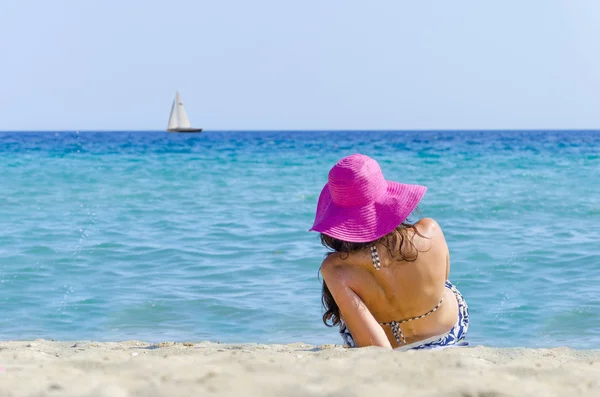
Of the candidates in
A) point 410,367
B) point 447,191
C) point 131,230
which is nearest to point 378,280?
point 410,367

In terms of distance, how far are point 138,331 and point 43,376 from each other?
8.56ft

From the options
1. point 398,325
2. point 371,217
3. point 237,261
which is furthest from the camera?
point 237,261

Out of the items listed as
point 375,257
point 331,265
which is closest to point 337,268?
point 331,265

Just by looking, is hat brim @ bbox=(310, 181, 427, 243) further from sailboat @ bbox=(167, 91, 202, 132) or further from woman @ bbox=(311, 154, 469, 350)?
sailboat @ bbox=(167, 91, 202, 132)

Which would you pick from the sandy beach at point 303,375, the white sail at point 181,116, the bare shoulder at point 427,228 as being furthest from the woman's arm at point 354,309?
the white sail at point 181,116

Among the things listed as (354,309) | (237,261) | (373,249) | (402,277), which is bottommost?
(237,261)

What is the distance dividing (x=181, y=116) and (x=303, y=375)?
54.5 m

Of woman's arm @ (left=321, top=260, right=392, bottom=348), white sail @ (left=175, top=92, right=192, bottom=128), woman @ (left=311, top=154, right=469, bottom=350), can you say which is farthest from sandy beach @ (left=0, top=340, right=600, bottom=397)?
white sail @ (left=175, top=92, right=192, bottom=128)

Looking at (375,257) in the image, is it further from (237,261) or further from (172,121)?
(172,121)

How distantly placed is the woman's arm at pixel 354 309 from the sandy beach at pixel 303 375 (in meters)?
0.10

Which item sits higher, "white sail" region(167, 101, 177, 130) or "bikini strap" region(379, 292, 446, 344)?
"white sail" region(167, 101, 177, 130)

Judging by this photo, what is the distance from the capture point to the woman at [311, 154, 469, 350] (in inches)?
107

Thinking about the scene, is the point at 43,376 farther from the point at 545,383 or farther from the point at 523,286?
the point at 523,286

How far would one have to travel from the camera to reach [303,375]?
234 cm
